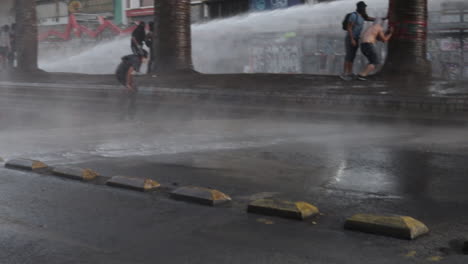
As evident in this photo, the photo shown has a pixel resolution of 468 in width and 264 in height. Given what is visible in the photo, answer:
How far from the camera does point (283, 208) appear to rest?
15.4 feet

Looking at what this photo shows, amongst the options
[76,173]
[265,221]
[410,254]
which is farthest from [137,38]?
[410,254]

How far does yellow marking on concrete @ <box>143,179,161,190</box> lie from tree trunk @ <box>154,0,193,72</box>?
11824mm

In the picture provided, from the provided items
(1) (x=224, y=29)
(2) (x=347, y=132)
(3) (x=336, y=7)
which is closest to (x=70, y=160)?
(2) (x=347, y=132)

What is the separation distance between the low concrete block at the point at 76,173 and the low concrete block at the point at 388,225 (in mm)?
2994

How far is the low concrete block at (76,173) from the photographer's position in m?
6.28

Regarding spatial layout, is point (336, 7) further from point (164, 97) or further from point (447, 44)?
point (164, 97)

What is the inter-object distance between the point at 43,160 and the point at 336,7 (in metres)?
19.0

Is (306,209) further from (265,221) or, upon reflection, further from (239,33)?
(239,33)

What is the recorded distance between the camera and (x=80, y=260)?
12.3 ft

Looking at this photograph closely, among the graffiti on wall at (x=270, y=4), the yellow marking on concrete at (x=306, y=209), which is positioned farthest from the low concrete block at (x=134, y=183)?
the graffiti on wall at (x=270, y=4)

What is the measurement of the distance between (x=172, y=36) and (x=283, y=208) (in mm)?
13134

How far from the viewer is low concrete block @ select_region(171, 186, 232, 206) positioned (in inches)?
202

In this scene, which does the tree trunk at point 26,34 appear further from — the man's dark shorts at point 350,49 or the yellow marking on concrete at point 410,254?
the yellow marking on concrete at point 410,254

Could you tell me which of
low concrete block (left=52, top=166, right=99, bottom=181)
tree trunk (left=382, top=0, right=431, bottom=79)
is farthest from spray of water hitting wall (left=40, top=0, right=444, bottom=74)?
low concrete block (left=52, top=166, right=99, bottom=181)
